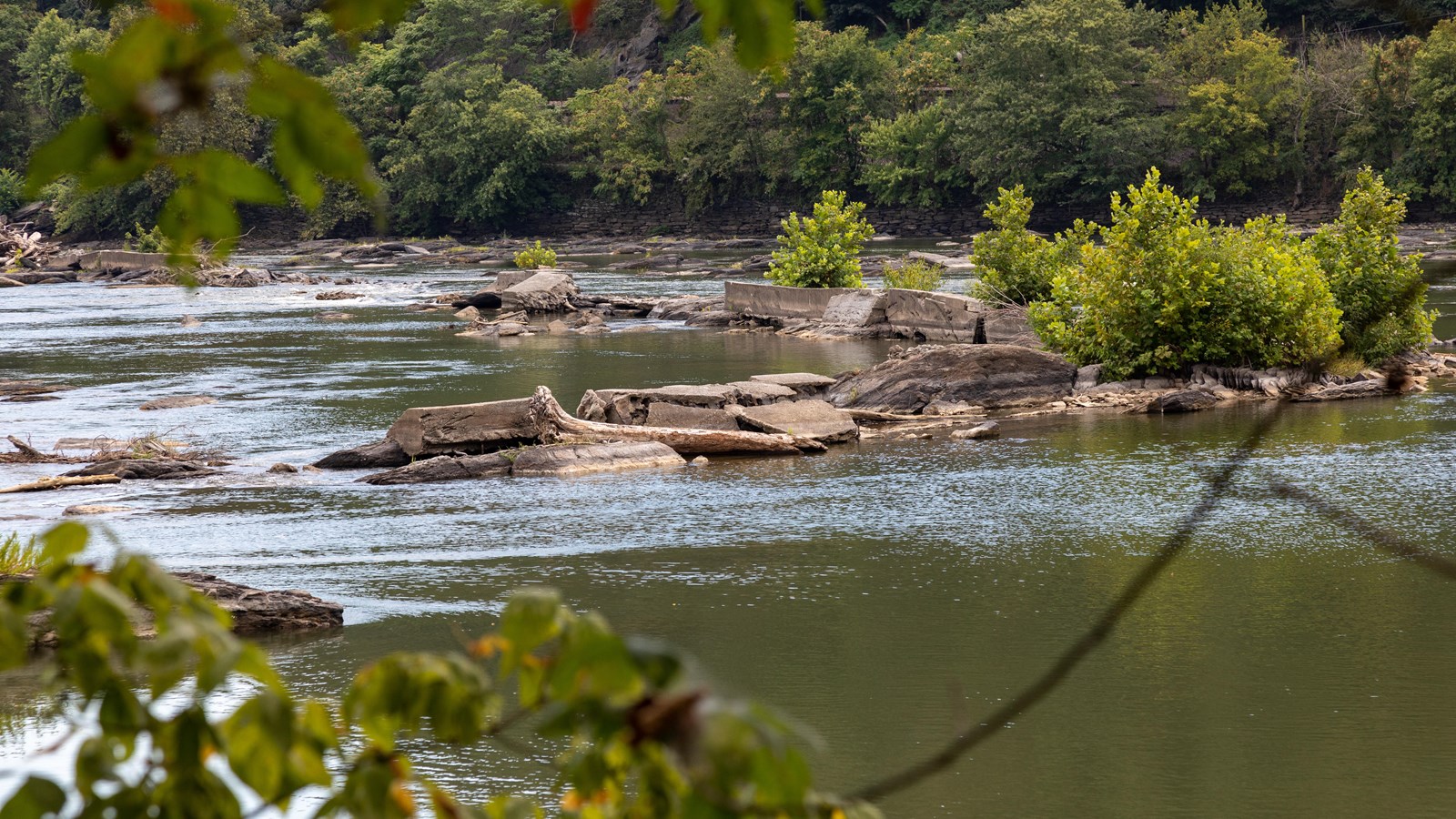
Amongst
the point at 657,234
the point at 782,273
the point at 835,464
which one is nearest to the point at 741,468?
the point at 835,464

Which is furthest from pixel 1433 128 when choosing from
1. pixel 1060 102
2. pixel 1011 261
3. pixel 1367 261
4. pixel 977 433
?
pixel 977 433

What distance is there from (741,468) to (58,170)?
1215cm

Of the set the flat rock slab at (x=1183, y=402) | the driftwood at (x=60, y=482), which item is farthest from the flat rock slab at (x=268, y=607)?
the flat rock slab at (x=1183, y=402)

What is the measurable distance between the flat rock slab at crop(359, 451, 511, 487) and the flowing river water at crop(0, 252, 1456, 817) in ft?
0.94

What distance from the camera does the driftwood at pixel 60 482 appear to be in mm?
12547

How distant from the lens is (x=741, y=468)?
44.4 ft

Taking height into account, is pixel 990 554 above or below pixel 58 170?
below

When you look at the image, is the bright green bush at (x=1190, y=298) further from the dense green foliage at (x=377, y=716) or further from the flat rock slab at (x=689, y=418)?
the dense green foliage at (x=377, y=716)

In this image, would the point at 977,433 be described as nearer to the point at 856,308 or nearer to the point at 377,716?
the point at 856,308

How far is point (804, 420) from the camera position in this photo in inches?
Answer: 591

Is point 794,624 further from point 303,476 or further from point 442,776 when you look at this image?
point 303,476

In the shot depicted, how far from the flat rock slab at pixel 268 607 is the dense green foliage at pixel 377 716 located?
6.43 metres

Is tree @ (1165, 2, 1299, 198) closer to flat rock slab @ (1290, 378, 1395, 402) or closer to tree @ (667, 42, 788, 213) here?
tree @ (667, 42, 788, 213)

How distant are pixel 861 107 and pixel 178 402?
50245 mm
